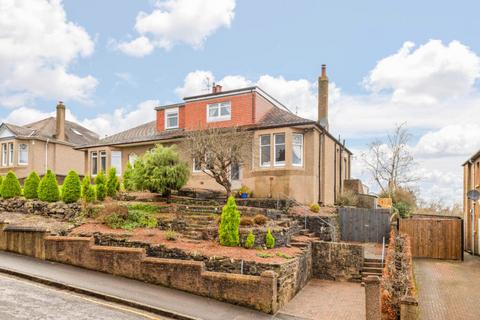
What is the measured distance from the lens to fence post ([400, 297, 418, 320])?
855 centimetres

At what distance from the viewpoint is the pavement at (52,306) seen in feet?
32.1

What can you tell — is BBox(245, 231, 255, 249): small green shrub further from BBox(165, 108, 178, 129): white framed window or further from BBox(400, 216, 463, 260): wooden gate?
BBox(165, 108, 178, 129): white framed window

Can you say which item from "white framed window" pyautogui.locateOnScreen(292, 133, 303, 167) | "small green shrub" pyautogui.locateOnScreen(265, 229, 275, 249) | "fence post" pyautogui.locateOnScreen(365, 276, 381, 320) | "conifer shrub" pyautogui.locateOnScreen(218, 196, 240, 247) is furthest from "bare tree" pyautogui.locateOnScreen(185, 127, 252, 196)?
"fence post" pyautogui.locateOnScreen(365, 276, 381, 320)

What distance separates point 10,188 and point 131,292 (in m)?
Answer: 14.3

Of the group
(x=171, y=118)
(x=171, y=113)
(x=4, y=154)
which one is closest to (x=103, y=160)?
(x=171, y=118)

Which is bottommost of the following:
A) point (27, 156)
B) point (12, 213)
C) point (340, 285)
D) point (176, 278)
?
point (340, 285)

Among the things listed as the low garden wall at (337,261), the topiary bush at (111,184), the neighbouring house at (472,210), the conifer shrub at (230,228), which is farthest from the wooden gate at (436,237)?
the topiary bush at (111,184)

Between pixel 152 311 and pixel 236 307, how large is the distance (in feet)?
8.41

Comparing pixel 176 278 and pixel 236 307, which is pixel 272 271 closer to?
pixel 236 307

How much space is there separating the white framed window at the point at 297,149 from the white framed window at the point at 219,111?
5.14 metres

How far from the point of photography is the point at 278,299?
11.9 m

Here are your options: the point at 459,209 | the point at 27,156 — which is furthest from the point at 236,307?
the point at 459,209

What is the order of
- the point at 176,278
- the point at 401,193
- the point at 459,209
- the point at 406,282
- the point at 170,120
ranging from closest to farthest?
the point at 406,282 → the point at 176,278 → the point at 170,120 → the point at 401,193 → the point at 459,209

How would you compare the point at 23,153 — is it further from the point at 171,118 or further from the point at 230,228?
the point at 230,228
